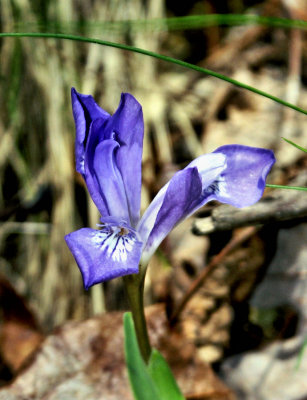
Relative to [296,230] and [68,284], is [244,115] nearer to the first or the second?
[296,230]

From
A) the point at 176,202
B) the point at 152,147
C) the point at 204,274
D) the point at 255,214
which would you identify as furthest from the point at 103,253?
Result: the point at 152,147

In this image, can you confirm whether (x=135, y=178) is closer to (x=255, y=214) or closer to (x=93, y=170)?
(x=93, y=170)

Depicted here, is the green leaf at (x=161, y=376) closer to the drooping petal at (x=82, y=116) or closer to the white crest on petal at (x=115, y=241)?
the white crest on petal at (x=115, y=241)

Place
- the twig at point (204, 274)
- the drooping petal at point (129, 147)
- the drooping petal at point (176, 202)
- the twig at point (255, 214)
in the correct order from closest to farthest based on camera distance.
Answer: the drooping petal at point (176, 202)
the drooping petal at point (129, 147)
the twig at point (255, 214)
the twig at point (204, 274)

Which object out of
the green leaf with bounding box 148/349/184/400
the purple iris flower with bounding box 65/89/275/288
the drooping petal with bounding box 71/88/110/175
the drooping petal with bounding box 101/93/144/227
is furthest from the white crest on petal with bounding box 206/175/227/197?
the green leaf with bounding box 148/349/184/400

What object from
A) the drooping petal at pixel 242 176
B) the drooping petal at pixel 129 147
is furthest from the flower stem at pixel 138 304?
the drooping petal at pixel 242 176

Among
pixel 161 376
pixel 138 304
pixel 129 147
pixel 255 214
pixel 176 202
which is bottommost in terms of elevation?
pixel 161 376

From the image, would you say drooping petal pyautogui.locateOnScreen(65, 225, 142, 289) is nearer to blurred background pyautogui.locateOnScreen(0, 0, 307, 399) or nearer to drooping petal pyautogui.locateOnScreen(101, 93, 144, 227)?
drooping petal pyautogui.locateOnScreen(101, 93, 144, 227)
